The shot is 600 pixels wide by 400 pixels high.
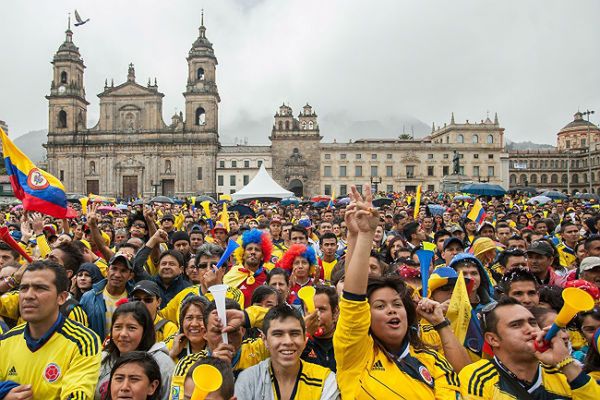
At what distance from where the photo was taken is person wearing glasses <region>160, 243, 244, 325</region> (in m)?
5.01

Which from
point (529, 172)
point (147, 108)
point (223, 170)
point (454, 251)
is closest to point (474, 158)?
point (529, 172)

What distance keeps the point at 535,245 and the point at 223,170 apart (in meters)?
58.0

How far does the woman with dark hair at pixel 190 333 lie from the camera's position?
389cm

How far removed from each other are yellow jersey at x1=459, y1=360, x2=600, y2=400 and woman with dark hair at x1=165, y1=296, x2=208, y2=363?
2.05 m

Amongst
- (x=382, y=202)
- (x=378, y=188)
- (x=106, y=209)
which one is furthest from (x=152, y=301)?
(x=378, y=188)

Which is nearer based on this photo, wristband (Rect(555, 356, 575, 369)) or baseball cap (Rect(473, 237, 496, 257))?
wristband (Rect(555, 356, 575, 369))

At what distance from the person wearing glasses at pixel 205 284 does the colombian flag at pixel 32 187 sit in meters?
3.45

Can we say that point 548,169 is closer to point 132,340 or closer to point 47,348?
point 132,340

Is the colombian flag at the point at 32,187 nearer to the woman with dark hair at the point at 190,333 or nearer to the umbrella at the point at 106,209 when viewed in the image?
the woman with dark hair at the point at 190,333

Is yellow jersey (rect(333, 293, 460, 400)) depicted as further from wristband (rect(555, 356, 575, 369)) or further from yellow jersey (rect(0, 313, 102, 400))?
yellow jersey (rect(0, 313, 102, 400))

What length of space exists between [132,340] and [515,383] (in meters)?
2.78

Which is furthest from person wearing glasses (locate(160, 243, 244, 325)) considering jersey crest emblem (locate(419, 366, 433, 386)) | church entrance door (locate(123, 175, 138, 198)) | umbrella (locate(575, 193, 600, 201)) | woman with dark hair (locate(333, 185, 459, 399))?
church entrance door (locate(123, 175, 138, 198))

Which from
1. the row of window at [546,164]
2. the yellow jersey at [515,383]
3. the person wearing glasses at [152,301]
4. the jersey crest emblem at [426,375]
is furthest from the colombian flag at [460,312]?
the row of window at [546,164]

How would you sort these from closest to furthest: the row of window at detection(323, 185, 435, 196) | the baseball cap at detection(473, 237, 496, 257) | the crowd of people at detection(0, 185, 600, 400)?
the crowd of people at detection(0, 185, 600, 400) → the baseball cap at detection(473, 237, 496, 257) → the row of window at detection(323, 185, 435, 196)
